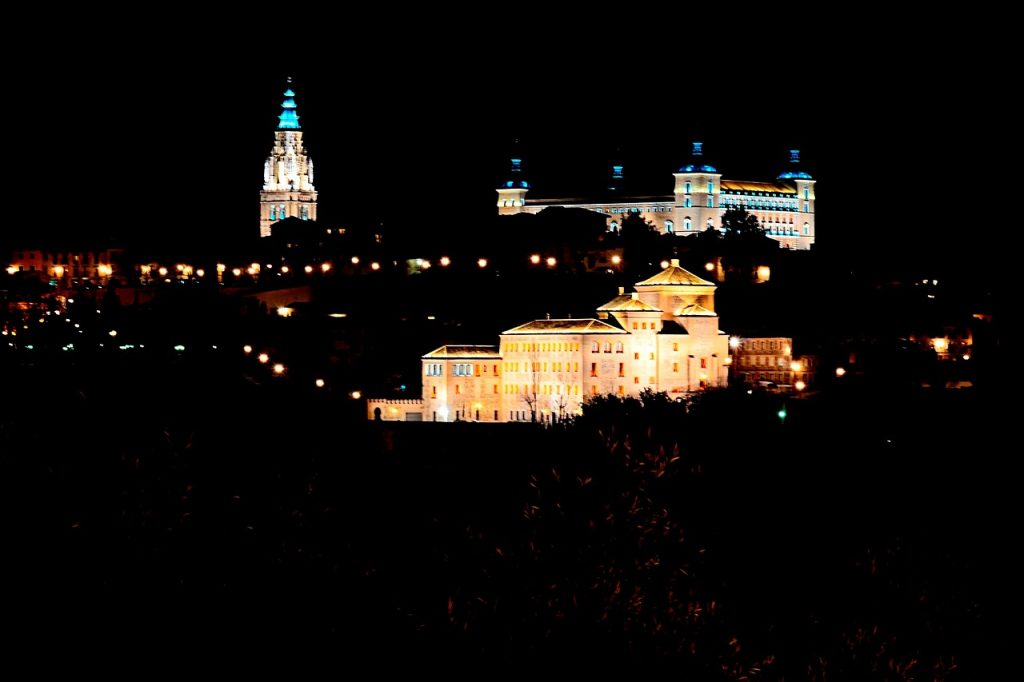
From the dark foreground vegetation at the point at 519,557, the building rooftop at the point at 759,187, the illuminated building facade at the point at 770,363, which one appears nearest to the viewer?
the dark foreground vegetation at the point at 519,557

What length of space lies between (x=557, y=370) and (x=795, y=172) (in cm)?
5149

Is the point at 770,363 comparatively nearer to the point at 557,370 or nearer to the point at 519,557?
the point at 557,370

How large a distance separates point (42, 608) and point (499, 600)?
522cm

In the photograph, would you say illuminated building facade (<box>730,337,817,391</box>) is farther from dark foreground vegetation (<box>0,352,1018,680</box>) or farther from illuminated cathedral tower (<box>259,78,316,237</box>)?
illuminated cathedral tower (<box>259,78,316,237</box>)

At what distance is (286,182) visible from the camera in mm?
110125

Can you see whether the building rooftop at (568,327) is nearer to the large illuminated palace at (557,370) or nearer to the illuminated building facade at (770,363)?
the large illuminated palace at (557,370)

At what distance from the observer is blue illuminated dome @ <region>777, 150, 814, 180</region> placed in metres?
100

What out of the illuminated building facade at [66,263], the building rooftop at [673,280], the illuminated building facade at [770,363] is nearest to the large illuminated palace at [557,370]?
the building rooftop at [673,280]

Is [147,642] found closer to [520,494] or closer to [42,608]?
[42,608]

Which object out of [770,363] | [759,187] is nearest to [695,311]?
[770,363]

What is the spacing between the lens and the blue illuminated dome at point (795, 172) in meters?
100

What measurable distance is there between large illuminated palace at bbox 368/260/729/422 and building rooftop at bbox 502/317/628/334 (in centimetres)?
3

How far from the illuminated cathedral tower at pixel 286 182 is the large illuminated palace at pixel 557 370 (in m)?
57.9

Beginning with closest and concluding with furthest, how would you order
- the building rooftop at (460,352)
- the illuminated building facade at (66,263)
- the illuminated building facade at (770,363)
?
the building rooftop at (460,352), the illuminated building facade at (770,363), the illuminated building facade at (66,263)
